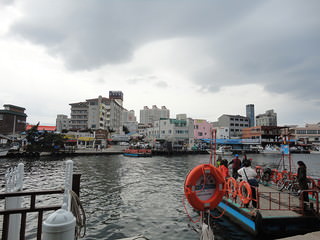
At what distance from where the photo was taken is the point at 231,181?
1055 cm

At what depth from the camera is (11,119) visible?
6331cm

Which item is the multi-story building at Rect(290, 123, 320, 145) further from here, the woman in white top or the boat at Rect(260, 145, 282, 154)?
the woman in white top

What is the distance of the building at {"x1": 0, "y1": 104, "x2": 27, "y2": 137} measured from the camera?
200ft

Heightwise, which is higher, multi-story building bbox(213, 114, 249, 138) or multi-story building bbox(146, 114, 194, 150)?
multi-story building bbox(213, 114, 249, 138)

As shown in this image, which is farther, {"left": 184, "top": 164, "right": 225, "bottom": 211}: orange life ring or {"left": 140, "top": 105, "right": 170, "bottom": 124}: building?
{"left": 140, "top": 105, "right": 170, "bottom": 124}: building

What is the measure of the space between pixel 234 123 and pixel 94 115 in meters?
69.3

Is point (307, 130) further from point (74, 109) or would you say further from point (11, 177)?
point (11, 177)

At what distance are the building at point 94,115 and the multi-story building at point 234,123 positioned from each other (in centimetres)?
5414

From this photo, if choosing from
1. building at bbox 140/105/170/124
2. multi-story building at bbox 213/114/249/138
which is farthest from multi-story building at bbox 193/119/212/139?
building at bbox 140/105/170/124

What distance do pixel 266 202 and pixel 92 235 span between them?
329 inches

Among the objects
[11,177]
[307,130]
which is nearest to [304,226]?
[11,177]

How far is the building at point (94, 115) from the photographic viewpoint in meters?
83.1

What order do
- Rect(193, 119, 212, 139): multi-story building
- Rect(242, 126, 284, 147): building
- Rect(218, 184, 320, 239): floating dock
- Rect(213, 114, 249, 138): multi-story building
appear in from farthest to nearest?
1. Rect(213, 114, 249, 138): multi-story building
2. Rect(242, 126, 284, 147): building
3. Rect(193, 119, 212, 139): multi-story building
4. Rect(218, 184, 320, 239): floating dock

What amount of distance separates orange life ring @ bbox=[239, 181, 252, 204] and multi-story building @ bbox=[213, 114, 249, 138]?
94585 mm
